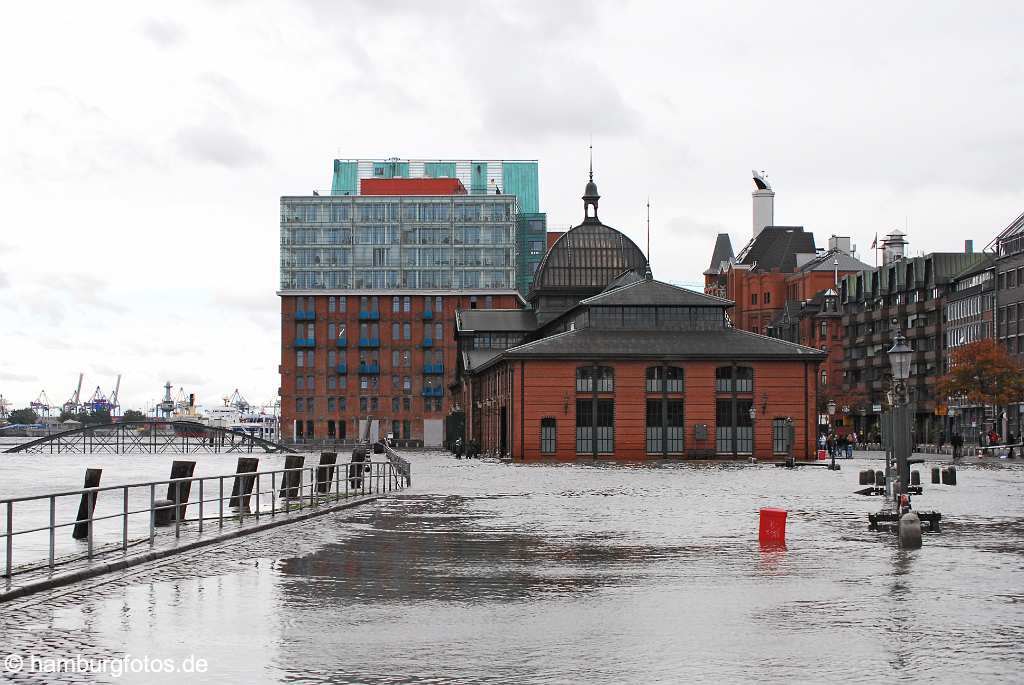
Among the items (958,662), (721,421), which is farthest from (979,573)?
(721,421)

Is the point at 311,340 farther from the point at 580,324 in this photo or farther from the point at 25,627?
the point at 25,627

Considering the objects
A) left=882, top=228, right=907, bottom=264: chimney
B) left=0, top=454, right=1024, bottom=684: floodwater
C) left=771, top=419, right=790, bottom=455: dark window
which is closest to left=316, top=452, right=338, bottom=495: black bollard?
left=0, top=454, right=1024, bottom=684: floodwater

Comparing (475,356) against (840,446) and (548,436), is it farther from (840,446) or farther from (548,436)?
(548,436)

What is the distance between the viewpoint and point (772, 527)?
83.9 ft

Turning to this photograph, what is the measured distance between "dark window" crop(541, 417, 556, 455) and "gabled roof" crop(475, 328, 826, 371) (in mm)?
4281

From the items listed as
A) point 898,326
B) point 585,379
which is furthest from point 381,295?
point 585,379

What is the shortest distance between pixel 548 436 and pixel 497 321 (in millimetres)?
44449

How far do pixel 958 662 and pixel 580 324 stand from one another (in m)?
89.2

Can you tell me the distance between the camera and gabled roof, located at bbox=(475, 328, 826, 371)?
92.9 metres

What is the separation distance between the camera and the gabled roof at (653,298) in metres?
97.8

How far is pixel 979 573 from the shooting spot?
20578 millimetres

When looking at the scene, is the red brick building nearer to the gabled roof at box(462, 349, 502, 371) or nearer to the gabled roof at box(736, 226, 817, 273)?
the gabled roof at box(462, 349, 502, 371)

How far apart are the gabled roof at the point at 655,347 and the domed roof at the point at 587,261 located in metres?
30.6

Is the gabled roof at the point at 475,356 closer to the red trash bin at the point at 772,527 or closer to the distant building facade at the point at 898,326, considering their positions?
the distant building facade at the point at 898,326
